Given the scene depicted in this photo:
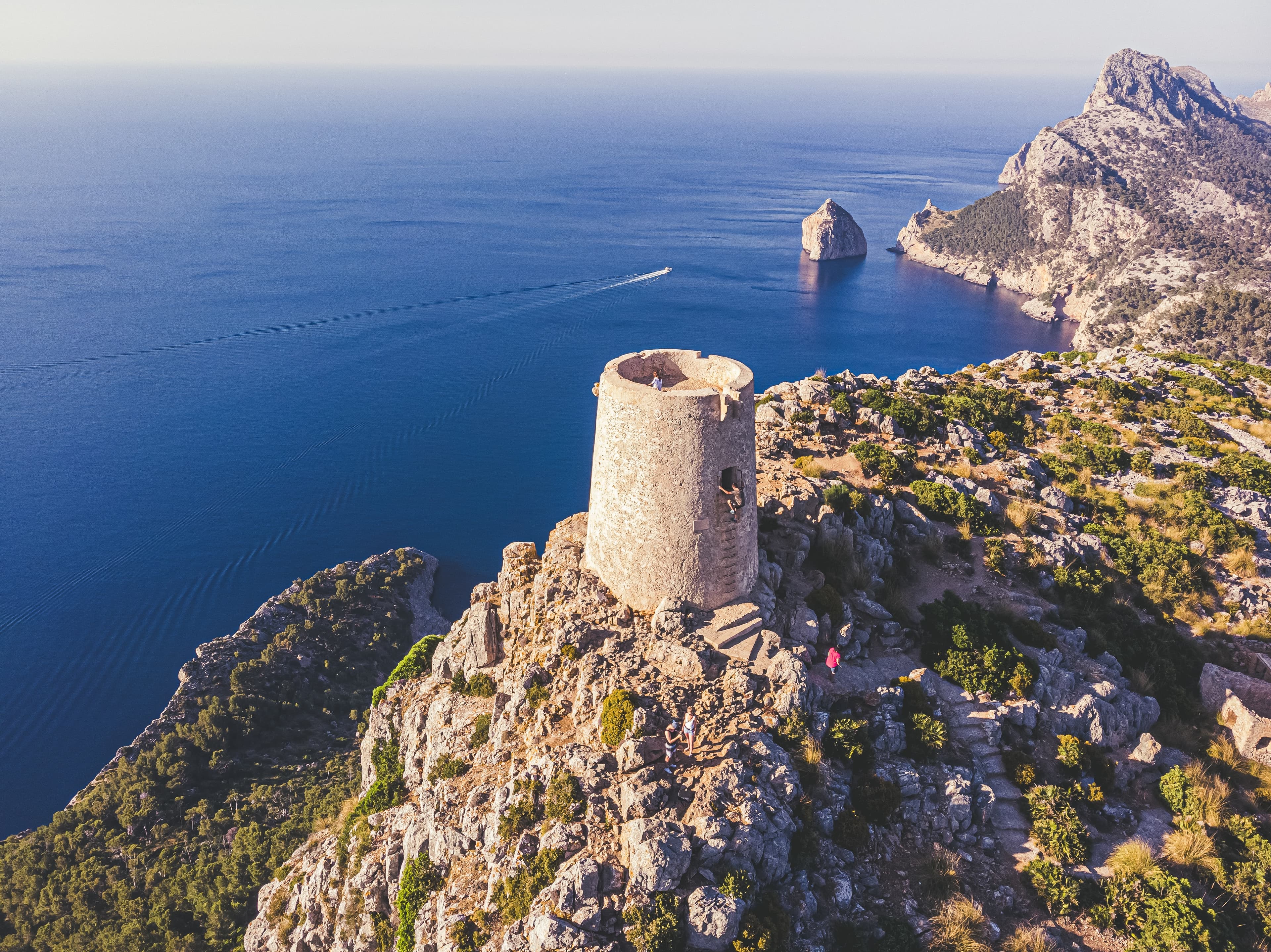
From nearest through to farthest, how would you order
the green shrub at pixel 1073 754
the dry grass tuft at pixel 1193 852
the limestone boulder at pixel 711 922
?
the limestone boulder at pixel 711 922 < the dry grass tuft at pixel 1193 852 < the green shrub at pixel 1073 754

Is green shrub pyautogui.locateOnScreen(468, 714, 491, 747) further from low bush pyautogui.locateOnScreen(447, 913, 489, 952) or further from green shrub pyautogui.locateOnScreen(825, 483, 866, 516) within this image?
green shrub pyautogui.locateOnScreen(825, 483, 866, 516)

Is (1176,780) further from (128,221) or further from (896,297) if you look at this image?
(128,221)

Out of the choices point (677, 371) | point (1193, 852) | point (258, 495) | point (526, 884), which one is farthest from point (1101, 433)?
point (258, 495)

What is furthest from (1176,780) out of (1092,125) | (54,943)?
(1092,125)

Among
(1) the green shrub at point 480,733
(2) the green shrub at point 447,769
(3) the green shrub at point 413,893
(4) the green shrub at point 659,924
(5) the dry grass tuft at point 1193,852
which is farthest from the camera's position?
(1) the green shrub at point 480,733

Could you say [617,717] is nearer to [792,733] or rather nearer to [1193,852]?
[792,733]

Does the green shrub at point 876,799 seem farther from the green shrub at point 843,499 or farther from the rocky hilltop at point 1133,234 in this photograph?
the rocky hilltop at point 1133,234

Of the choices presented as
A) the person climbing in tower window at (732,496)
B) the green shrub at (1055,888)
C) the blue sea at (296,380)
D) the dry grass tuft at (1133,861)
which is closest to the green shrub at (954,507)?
the dry grass tuft at (1133,861)
